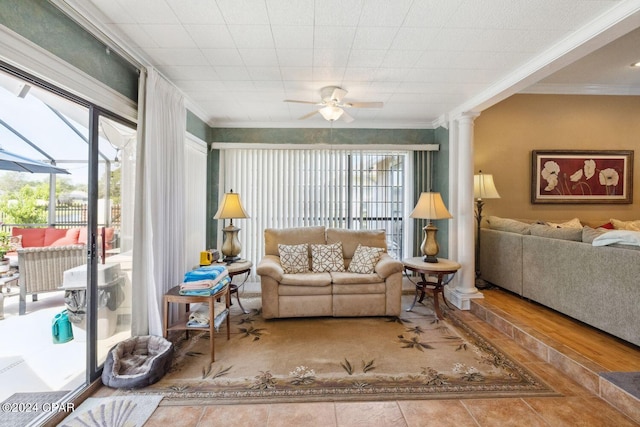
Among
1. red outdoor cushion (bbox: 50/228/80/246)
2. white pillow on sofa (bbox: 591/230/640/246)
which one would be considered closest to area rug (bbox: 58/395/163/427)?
red outdoor cushion (bbox: 50/228/80/246)

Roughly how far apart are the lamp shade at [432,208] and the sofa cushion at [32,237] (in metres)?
→ 3.79

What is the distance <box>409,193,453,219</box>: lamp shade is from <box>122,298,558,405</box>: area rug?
1234 millimetres

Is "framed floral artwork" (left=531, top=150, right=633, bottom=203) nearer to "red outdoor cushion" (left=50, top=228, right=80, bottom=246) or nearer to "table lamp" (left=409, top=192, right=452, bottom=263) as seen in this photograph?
"table lamp" (left=409, top=192, right=452, bottom=263)

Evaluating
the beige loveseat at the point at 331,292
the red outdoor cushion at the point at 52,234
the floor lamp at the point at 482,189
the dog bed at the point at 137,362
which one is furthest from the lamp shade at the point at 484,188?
the red outdoor cushion at the point at 52,234

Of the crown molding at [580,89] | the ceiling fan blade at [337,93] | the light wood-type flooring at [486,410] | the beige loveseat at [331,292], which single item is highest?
the crown molding at [580,89]

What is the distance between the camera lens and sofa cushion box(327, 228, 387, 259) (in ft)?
13.2

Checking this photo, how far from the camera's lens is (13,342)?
2520 mm

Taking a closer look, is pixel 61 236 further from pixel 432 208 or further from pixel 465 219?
pixel 465 219

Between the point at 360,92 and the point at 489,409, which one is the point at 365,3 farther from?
the point at 489,409

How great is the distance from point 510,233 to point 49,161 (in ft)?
16.1

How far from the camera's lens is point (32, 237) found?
2.57 metres

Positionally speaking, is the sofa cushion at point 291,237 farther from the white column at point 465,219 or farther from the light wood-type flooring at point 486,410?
the light wood-type flooring at point 486,410

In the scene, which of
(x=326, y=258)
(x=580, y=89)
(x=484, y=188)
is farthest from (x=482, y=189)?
(x=326, y=258)

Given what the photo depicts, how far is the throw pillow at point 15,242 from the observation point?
7.96 feet
